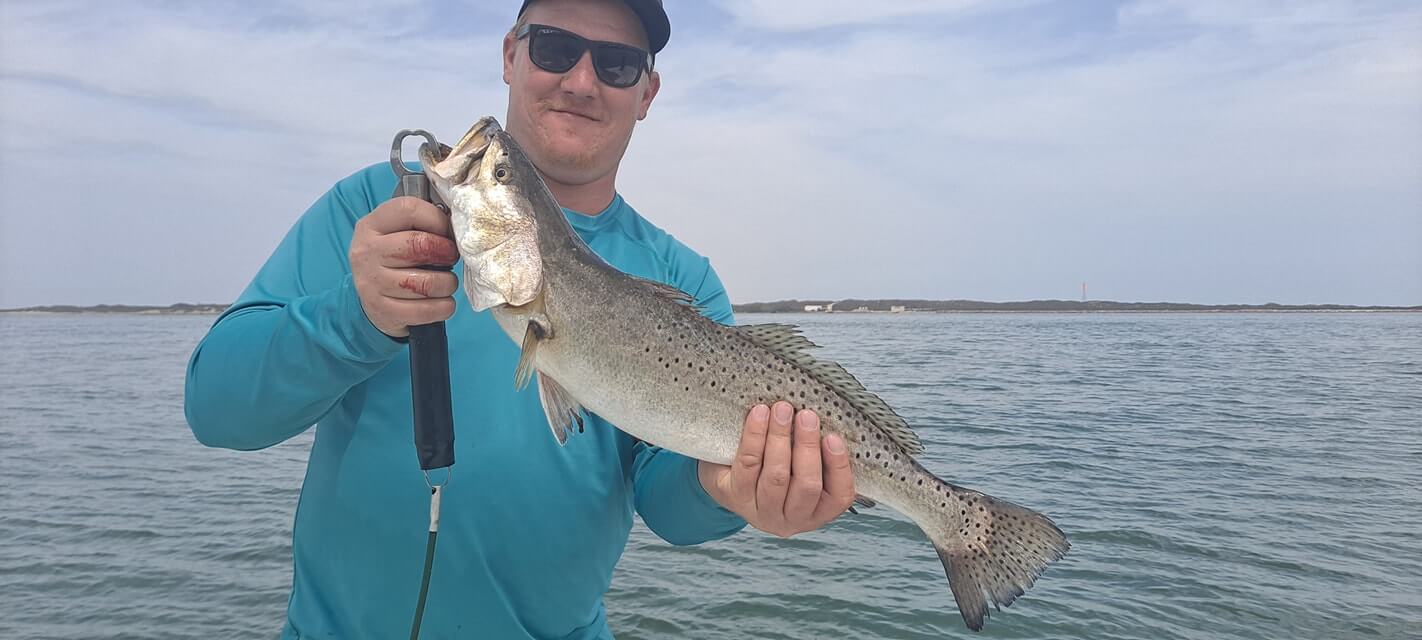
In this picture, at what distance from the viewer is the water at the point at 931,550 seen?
884 cm

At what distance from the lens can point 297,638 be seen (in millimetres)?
2850

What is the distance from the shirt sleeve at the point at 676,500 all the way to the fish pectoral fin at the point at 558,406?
60 cm

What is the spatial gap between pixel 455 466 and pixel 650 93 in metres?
2.00

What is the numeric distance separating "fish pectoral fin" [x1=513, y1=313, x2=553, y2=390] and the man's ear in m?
1.38

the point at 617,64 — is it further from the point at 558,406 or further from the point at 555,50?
the point at 558,406

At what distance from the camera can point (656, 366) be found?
2.74 metres

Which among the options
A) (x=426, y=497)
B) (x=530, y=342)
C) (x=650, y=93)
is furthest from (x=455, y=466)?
(x=650, y=93)

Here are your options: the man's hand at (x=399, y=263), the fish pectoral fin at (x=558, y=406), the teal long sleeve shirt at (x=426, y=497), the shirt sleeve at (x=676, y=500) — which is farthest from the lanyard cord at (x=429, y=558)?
the shirt sleeve at (x=676, y=500)

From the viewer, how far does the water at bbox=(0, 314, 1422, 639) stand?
8844 mm

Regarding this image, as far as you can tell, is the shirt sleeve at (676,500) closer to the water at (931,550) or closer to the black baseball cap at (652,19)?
the black baseball cap at (652,19)

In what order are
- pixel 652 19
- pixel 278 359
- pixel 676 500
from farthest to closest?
pixel 652 19 → pixel 676 500 → pixel 278 359

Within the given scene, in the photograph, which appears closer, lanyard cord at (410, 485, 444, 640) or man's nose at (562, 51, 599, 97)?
lanyard cord at (410, 485, 444, 640)

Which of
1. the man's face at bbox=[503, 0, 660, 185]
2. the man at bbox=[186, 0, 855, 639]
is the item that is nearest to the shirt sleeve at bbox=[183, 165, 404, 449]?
the man at bbox=[186, 0, 855, 639]

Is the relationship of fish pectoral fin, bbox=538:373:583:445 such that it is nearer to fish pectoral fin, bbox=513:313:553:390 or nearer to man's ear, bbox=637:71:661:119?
fish pectoral fin, bbox=513:313:553:390
